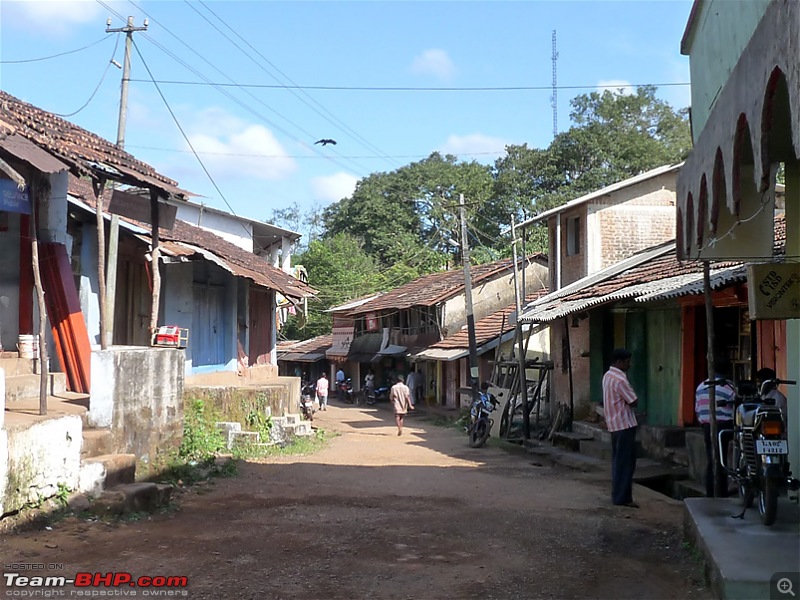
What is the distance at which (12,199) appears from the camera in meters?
9.47

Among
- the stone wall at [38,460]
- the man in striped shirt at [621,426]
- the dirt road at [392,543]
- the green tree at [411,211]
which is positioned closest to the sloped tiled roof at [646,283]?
the man in striped shirt at [621,426]

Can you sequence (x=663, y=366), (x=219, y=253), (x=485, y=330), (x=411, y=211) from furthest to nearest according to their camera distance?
1. (x=411, y=211)
2. (x=485, y=330)
3. (x=219, y=253)
4. (x=663, y=366)

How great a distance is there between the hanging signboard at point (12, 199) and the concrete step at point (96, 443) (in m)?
2.72

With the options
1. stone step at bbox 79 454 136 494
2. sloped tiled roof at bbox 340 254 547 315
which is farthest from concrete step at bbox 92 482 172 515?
sloped tiled roof at bbox 340 254 547 315

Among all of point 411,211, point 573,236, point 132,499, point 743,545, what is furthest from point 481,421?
point 411,211

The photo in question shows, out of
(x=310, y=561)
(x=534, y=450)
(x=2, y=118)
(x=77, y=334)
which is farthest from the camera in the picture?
(x=534, y=450)

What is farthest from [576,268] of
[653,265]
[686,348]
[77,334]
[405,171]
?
[405,171]

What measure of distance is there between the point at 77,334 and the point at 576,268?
12060mm

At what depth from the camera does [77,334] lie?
1116 cm

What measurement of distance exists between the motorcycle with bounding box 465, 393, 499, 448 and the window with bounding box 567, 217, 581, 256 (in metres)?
4.11

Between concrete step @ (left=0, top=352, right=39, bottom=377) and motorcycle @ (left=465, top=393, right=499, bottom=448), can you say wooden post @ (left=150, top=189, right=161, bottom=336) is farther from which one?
motorcycle @ (left=465, top=393, right=499, bottom=448)

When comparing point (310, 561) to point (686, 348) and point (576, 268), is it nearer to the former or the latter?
point (686, 348)

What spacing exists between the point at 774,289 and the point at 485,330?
2398cm

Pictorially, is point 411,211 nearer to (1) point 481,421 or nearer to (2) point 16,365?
(1) point 481,421
